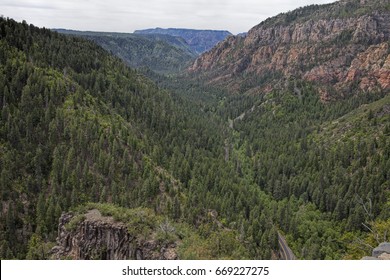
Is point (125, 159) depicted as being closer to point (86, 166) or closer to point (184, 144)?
point (86, 166)

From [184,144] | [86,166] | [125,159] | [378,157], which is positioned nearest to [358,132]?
[378,157]

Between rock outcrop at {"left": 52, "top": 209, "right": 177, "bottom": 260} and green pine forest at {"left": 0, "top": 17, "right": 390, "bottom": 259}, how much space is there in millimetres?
5189

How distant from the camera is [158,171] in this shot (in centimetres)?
11862

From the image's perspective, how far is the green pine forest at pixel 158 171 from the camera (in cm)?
9481

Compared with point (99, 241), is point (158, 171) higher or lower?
lower

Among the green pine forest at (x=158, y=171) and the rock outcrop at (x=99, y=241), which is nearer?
the rock outcrop at (x=99, y=241)

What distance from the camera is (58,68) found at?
158 metres

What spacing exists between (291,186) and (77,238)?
8886 centimetres

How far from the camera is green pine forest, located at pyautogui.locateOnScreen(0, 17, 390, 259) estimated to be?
94812mm

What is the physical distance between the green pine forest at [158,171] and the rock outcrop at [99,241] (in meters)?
5.19

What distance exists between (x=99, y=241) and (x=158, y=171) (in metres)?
50.8

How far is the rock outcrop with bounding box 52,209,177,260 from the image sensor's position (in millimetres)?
66312

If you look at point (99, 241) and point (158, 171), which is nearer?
point (99, 241)

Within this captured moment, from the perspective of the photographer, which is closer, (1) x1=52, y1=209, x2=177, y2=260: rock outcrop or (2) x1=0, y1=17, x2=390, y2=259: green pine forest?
(1) x1=52, y1=209, x2=177, y2=260: rock outcrop
